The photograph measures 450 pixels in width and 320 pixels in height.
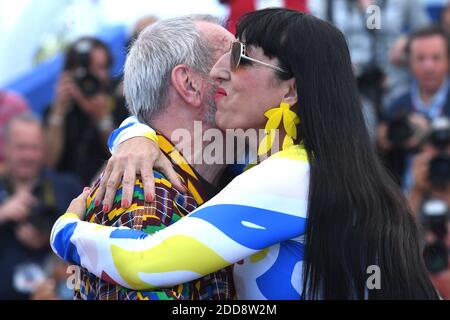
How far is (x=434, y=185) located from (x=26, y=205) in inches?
89.9

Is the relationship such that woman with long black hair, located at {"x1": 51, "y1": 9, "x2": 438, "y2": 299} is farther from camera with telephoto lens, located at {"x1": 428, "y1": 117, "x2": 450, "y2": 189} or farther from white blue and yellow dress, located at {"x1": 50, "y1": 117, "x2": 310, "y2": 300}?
camera with telephoto lens, located at {"x1": 428, "y1": 117, "x2": 450, "y2": 189}

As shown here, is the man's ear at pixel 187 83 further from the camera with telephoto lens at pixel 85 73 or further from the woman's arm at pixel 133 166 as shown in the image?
the camera with telephoto lens at pixel 85 73

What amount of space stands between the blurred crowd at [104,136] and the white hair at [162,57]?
189cm

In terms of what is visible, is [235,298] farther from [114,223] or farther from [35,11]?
[35,11]

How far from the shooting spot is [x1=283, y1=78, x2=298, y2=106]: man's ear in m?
2.87

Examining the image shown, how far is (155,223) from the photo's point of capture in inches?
111

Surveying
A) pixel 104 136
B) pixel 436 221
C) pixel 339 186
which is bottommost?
pixel 436 221

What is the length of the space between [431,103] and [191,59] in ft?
9.94

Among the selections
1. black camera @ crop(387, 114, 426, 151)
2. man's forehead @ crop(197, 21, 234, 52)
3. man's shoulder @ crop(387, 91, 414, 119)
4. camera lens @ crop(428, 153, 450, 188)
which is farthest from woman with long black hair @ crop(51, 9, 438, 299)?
man's shoulder @ crop(387, 91, 414, 119)

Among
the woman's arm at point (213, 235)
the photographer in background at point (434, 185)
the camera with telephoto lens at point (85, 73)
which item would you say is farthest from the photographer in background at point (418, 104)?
the woman's arm at point (213, 235)

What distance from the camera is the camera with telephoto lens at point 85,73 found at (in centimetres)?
612

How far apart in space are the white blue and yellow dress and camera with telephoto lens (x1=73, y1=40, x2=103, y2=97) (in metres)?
3.42

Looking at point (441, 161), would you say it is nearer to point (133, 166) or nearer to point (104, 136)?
point (104, 136)

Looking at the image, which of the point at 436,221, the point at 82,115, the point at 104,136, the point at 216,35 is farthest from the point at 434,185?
the point at 216,35
